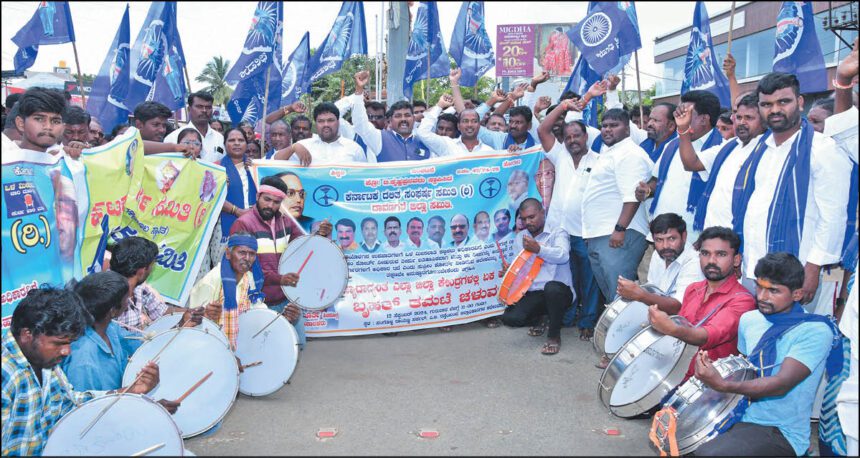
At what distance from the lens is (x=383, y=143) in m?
7.26

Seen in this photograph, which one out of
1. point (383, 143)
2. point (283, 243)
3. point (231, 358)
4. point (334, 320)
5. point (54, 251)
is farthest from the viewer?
point (383, 143)

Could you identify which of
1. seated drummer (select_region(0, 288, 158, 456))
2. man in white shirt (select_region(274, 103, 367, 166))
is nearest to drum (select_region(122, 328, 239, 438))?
seated drummer (select_region(0, 288, 158, 456))

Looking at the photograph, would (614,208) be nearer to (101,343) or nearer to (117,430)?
(101,343)

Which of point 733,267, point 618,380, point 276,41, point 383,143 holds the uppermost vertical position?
point 276,41

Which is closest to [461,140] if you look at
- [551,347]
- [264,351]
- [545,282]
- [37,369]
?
[545,282]

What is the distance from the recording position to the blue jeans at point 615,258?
6.02 meters

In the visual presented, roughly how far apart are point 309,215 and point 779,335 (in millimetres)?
4220

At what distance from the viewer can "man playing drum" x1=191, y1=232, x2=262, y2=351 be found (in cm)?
470

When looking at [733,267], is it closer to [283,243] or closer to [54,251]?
[283,243]

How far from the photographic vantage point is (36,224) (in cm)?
402

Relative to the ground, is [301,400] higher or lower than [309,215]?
lower

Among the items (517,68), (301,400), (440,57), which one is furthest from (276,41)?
(517,68)

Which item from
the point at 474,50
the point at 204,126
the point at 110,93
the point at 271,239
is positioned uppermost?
the point at 474,50

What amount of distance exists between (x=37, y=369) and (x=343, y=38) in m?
7.18
